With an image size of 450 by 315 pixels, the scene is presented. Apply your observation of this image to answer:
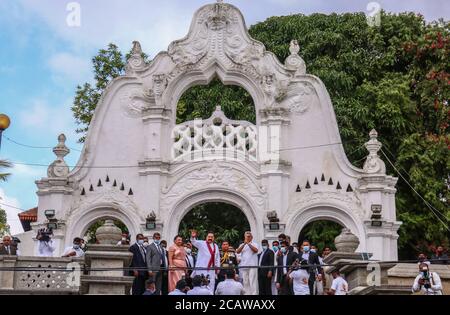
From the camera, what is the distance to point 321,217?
28109 millimetres

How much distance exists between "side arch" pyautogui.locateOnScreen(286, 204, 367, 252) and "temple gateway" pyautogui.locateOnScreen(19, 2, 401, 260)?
0.11 ft

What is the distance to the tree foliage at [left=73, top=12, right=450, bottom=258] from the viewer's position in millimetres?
33594

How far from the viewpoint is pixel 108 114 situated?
96.0 feet

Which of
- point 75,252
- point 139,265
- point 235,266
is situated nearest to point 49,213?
point 75,252

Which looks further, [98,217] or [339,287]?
[98,217]

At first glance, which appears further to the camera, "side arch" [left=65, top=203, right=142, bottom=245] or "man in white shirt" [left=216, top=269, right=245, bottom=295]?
"side arch" [left=65, top=203, right=142, bottom=245]

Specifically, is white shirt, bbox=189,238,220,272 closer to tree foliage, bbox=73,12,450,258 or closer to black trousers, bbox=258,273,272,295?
black trousers, bbox=258,273,272,295

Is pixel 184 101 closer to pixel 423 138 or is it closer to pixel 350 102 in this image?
pixel 350 102

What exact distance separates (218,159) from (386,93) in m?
9.26

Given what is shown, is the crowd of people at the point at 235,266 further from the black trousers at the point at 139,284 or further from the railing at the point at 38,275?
the railing at the point at 38,275

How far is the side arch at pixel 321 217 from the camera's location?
1087 inches

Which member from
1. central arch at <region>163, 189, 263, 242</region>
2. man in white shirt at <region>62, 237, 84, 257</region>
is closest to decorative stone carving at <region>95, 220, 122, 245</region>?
man in white shirt at <region>62, 237, 84, 257</region>

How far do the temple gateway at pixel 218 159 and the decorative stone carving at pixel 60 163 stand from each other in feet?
0.12

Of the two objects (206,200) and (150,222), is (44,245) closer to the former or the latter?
(150,222)
